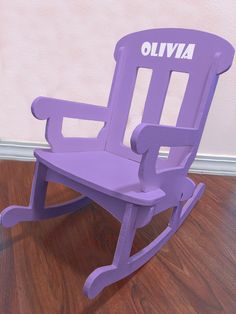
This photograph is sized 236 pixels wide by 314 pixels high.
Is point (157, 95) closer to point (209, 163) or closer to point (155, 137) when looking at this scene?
point (155, 137)

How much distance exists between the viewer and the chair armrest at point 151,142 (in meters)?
0.44

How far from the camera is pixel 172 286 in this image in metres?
0.54

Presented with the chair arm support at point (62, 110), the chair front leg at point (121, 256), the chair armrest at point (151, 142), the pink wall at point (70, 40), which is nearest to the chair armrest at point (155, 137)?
the chair armrest at point (151, 142)

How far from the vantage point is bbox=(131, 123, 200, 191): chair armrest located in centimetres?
44

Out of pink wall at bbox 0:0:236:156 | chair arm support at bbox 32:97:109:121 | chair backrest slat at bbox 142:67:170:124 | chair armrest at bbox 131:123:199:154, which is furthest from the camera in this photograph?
pink wall at bbox 0:0:236:156

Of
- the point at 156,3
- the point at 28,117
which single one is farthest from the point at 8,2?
the point at 156,3

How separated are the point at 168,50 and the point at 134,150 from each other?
0.36 metres

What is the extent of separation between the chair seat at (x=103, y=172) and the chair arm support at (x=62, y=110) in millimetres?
82

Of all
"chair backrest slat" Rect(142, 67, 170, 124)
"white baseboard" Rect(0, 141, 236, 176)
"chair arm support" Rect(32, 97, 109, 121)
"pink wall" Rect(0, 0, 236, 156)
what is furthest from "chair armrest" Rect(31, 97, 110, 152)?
"white baseboard" Rect(0, 141, 236, 176)

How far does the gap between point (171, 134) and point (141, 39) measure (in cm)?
34

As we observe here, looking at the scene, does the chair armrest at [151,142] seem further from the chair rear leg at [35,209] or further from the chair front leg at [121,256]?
the chair rear leg at [35,209]

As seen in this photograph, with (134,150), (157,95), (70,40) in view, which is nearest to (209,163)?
(157,95)

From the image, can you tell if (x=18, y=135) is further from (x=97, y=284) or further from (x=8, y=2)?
(x=97, y=284)

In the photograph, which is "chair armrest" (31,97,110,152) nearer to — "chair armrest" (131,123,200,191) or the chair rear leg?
the chair rear leg
